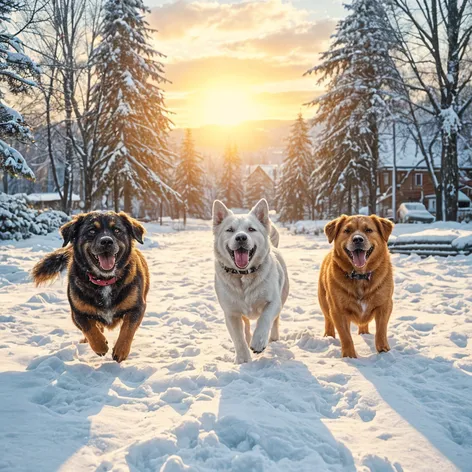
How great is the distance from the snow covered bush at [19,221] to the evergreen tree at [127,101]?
7986mm

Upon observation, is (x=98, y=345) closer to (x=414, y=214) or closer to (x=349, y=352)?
(x=349, y=352)

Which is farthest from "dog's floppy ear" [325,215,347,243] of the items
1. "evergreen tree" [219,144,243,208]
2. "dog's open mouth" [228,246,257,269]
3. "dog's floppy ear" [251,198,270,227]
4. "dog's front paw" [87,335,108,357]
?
"evergreen tree" [219,144,243,208]

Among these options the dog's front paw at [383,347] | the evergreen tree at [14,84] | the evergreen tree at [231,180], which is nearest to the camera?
the dog's front paw at [383,347]

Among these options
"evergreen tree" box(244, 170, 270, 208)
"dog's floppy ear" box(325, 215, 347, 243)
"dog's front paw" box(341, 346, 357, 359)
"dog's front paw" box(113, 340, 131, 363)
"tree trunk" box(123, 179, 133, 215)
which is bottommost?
"dog's front paw" box(341, 346, 357, 359)

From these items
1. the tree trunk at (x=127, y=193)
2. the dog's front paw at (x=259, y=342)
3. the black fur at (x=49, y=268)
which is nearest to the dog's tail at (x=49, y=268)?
the black fur at (x=49, y=268)

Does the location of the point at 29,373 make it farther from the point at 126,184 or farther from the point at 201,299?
the point at 126,184

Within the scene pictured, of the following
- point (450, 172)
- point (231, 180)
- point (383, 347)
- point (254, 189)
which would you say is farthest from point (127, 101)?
point (254, 189)

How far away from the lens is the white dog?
4543 millimetres

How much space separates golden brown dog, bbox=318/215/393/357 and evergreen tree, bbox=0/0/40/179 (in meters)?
8.06

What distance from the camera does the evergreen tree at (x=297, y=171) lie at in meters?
44.6

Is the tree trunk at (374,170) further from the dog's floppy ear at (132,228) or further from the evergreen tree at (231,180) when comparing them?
the evergreen tree at (231,180)

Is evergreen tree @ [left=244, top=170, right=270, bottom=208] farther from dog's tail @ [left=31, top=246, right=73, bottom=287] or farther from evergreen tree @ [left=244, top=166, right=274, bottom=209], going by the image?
dog's tail @ [left=31, top=246, right=73, bottom=287]

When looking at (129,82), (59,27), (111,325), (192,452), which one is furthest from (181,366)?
(129,82)

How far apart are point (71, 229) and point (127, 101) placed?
22567 mm
